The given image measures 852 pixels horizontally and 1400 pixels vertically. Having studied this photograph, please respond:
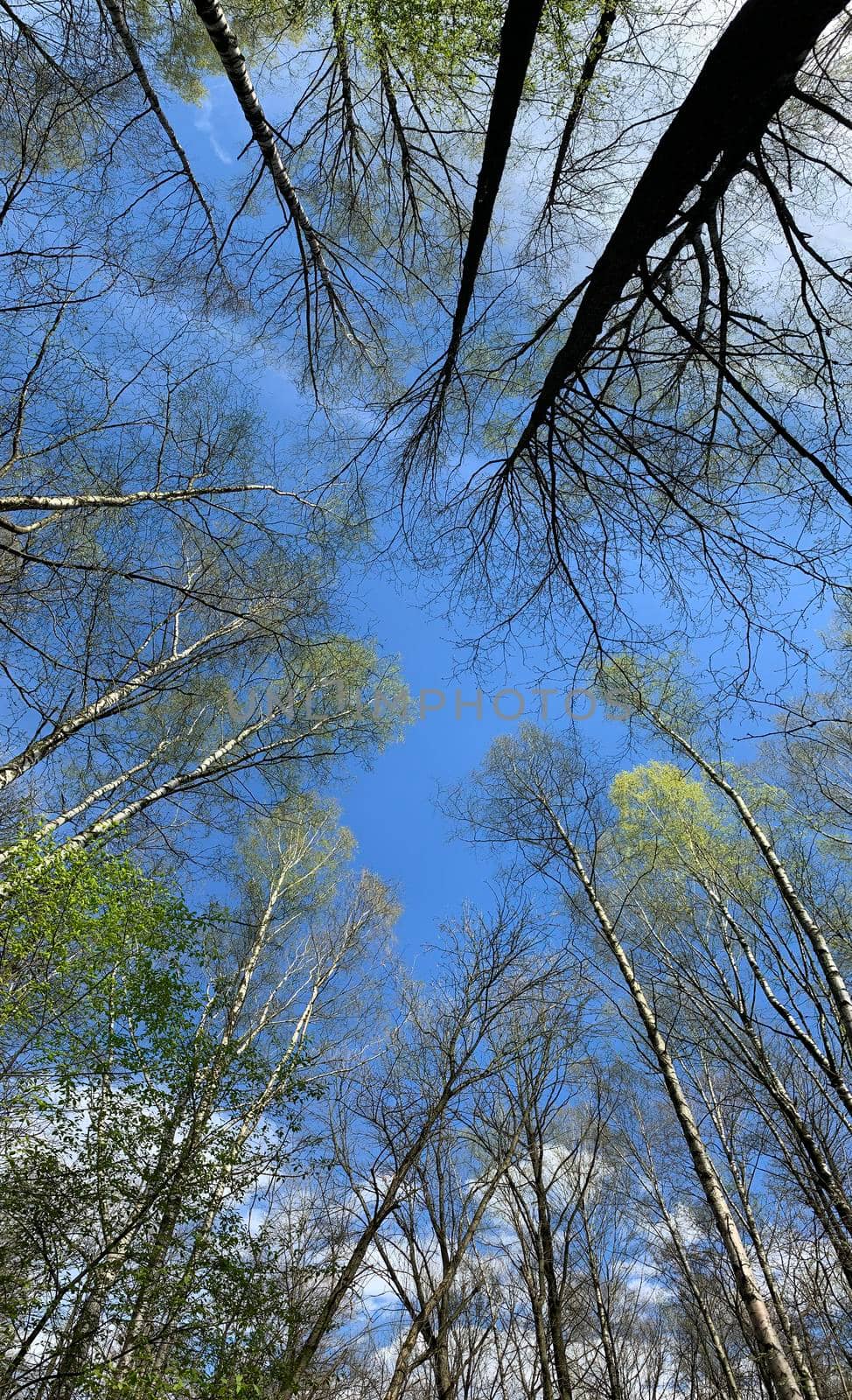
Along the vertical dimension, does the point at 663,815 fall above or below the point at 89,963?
above

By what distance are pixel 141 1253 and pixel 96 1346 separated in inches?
19.7

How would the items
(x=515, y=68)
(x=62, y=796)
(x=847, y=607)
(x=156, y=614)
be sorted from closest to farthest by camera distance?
(x=515, y=68)
(x=847, y=607)
(x=62, y=796)
(x=156, y=614)

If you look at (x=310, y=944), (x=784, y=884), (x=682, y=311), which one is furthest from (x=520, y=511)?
(x=310, y=944)

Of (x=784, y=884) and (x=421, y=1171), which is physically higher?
(x=784, y=884)

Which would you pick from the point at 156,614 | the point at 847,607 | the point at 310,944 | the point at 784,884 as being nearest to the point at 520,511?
the point at 847,607

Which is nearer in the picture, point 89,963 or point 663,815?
point 89,963

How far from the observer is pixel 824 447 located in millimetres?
3248

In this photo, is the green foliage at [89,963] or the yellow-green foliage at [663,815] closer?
the green foliage at [89,963]

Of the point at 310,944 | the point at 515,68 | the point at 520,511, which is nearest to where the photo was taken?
the point at 515,68

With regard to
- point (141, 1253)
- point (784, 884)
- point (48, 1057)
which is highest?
point (48, 1057)

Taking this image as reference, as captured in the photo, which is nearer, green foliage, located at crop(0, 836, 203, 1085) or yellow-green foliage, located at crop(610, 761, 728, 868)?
green foliage, located at crop(0, 836, 203, 1085)

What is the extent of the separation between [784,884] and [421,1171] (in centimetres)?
435

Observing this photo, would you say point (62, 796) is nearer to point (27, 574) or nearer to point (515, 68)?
point (27, 574)

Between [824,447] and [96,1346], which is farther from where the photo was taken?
[96,1346]
